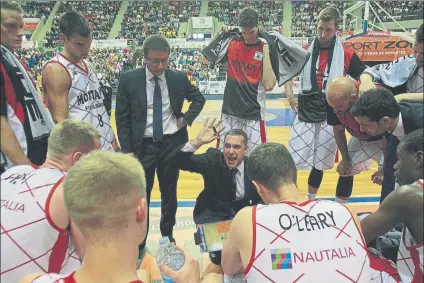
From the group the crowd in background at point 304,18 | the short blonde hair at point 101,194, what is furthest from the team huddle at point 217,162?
the crowd in background at point 304,18

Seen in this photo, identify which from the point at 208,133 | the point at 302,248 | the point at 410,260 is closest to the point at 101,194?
the point at 302,248

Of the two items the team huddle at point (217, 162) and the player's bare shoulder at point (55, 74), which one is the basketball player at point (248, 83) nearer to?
the team huddle at point (217, 162)

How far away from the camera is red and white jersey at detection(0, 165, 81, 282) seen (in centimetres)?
151

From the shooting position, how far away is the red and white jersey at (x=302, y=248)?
156cm

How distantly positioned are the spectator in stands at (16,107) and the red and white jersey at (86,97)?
0.46 m

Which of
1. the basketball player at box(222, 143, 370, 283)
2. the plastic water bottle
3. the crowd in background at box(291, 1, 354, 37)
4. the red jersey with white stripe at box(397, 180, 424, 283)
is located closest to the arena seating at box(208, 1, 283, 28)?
the crowd in background at box(291, 1, 354, 37)

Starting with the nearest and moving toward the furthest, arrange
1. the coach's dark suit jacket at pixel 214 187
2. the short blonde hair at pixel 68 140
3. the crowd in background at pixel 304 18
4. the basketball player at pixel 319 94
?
the short blonde hair at pixel 68 140, the coach's dark suit jacket at pixel 214 187, the basketball player at pixel 319 94, the crowd in background at pixel 304 18

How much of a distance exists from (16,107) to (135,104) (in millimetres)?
1136

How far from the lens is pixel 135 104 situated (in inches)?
124

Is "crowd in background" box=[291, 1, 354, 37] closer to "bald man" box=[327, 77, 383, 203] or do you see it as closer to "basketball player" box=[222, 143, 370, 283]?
"bald man" box=[327, 77, 383, 203]

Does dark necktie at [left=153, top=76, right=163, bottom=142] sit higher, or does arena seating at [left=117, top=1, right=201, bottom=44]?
arena seating at [left=117, top=1, right=201, bottom=44]

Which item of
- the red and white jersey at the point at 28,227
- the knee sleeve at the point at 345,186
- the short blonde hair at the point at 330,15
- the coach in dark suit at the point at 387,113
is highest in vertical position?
the short blonde hair at the point at 330,15

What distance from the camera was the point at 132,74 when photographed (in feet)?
10.4

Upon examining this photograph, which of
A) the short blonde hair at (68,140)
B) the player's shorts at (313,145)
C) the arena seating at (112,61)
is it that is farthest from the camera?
the arena seating at (112,61)
